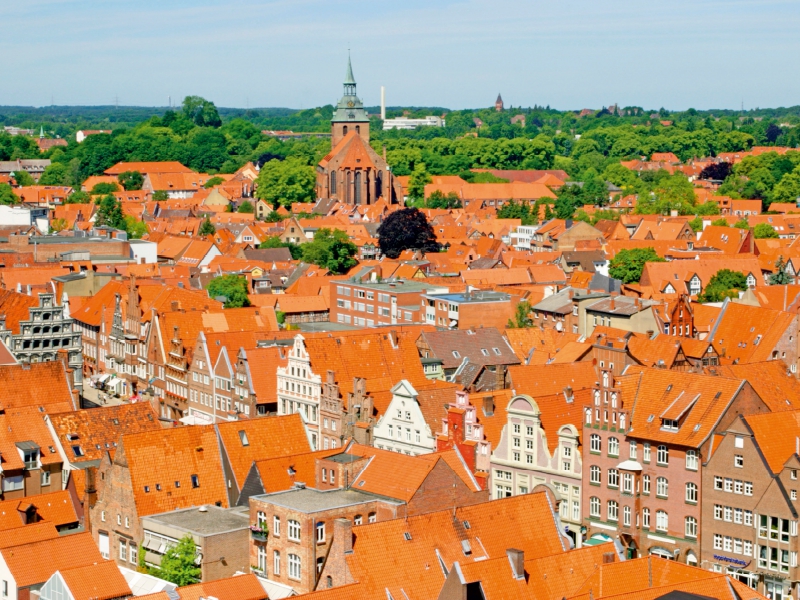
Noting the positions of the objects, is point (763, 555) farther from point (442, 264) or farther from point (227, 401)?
point (442, 264)

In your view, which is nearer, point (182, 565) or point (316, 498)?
point (182, 565)

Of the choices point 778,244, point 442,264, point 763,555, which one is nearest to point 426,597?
point 763,555

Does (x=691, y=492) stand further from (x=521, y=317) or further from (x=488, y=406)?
(x=521, y=317)

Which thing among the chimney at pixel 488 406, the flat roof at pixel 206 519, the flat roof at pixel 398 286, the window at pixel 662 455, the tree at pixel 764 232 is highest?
the chimney at pixel 488 406

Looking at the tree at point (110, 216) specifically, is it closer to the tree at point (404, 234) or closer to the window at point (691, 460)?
the tree at point (404, 234)

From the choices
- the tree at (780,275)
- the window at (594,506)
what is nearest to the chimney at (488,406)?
the window at (594,506)

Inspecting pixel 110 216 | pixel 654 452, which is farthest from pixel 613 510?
pixel 110 216
